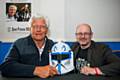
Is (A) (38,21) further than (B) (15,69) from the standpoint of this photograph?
Yes

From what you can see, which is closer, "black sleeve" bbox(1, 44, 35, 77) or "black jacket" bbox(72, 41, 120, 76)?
"black sleeve" bbox(1, 44, 35, 77)

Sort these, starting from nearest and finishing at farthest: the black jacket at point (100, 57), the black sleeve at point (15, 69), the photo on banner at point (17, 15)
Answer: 1. the black sleeve at point (15, 69)
2. the black jacket at point (100, 57)
3. the photo on banner at point (17, 15)

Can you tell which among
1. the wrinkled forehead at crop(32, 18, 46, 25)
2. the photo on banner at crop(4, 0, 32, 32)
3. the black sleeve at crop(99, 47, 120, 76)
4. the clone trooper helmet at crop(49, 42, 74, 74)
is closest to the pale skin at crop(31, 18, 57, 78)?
the wrinkled forehead at crop(32, 18, 46, 25)

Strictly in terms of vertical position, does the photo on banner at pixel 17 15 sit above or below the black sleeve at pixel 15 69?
above

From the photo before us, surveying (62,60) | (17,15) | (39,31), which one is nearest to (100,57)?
(62,60)

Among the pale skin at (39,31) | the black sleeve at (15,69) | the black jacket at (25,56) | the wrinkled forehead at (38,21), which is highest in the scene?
the wrinkled forehead at (38,21)

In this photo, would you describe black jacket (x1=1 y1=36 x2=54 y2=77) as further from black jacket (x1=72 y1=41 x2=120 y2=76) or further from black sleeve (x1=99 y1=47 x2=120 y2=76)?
black sleeve (x1=99 y1=47 x2=120 y2=76)

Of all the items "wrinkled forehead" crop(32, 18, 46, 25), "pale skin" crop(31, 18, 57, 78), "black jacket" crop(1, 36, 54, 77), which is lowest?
"black jacket" crop(1, 36, 54, 77)

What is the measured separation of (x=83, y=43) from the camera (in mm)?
2215

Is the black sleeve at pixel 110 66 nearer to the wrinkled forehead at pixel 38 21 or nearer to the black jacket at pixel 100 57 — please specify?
the black jacket at pixel 100 57

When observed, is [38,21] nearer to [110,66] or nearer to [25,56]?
[25,56]

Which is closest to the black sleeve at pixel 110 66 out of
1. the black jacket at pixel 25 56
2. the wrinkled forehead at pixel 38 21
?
the black jacket at pixel 25 56

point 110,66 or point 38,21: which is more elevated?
point 38,21

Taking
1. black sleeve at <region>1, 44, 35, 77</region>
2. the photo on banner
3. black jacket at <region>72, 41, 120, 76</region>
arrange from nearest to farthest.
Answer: black sleeve at <region>1, 44, 35, 77</region> → black jacket at <region>72, 41, 120, 76</region> → the photo on banner
